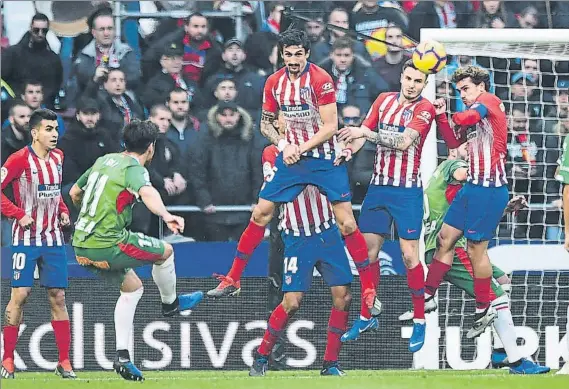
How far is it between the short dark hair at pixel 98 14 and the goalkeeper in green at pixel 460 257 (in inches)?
106

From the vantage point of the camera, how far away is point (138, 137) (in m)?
10.1

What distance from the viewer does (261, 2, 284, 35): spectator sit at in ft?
36.8

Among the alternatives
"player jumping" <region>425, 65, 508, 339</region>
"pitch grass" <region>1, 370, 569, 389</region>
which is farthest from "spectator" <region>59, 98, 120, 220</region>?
"player jumping" <region>425, 65, 508, 339</region>

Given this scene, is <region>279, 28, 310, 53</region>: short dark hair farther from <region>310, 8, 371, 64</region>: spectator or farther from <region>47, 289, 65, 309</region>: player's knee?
<region>47, 289, 65, 309</region>: player's knee

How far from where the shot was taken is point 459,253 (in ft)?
35.4

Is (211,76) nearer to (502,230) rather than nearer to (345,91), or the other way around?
(345,91)

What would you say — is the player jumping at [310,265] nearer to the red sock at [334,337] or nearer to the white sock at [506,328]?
the red sock at [334,337]

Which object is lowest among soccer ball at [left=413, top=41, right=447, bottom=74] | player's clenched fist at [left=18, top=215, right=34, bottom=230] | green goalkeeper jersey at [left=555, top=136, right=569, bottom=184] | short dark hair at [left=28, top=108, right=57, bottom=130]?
player's clenched fist at [left=18, top=215, right=34, bottom=230]

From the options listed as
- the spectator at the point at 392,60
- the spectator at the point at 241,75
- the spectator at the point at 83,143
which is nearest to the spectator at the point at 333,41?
the spectator at the point at 392,60

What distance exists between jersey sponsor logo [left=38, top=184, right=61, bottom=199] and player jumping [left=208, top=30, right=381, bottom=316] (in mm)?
1329

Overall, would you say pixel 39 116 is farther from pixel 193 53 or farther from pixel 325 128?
pixel 325 128

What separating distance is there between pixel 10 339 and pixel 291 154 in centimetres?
236

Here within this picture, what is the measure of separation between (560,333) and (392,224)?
5.73ft

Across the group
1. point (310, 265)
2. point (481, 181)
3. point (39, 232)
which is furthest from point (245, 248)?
point (481, 181)
